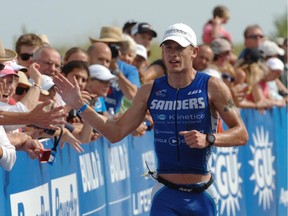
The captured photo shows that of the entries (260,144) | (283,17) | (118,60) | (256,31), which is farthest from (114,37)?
(283,17)

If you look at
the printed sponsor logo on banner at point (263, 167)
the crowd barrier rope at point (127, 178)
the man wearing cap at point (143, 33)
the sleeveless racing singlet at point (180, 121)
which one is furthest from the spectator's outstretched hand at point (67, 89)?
the printed sponsor logo on banner at point (263, 167)

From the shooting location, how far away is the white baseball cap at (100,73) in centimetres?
1197

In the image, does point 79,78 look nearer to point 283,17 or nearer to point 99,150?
point 99,150

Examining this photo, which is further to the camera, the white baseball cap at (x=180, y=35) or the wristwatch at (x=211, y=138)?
the white baseball cap at (x=180, y=35)

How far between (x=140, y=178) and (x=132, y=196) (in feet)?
1.58

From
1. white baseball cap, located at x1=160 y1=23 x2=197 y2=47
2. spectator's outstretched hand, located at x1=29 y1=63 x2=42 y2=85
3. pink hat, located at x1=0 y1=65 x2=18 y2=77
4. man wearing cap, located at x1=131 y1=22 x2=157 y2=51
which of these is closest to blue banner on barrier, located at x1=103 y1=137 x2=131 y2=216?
spectator's outstretched hand, located at x1=29 y1=63 x2=42 y2=85

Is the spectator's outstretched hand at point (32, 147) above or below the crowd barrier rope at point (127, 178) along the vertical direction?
above

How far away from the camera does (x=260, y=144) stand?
650 inches

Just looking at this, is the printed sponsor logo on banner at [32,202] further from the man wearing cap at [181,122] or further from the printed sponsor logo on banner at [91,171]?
the printed sponsor logo on banner at [91,171]

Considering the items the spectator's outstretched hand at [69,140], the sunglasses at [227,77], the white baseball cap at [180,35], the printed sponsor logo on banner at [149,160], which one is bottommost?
the printed sponsor logo on banner at [149,160]

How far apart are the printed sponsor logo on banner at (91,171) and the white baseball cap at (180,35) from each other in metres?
1.98

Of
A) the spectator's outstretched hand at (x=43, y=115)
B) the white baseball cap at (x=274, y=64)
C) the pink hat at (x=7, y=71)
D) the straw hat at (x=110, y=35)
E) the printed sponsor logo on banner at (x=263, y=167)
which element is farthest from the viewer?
the white baseball cap at (x=274, y=64)

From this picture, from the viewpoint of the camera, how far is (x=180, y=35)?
929cm

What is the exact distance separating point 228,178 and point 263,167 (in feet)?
5.91
